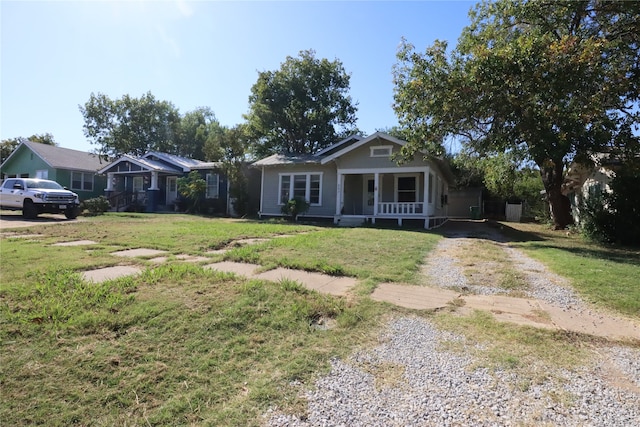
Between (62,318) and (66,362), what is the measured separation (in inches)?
35.0

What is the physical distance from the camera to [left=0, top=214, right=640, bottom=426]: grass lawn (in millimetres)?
2246

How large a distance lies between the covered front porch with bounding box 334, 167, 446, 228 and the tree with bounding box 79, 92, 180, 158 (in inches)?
1118

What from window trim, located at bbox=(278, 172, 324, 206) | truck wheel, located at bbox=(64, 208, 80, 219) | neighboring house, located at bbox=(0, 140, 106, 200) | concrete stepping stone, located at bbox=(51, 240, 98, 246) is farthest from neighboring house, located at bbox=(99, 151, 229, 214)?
concrete stepping stone, located at bbox=(51, 240, 98, 246)

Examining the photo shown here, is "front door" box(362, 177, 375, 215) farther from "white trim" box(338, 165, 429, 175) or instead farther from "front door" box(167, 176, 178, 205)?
"front door" box(167, 176, 178, 205)

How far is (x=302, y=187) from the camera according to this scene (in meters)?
19.1

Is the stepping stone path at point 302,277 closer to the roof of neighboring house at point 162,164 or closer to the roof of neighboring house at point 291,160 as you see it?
the roof of neighboring house at point 291,160

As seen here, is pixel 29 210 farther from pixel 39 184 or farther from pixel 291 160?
pixel 291 160

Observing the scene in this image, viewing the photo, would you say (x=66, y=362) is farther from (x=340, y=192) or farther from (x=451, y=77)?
(x=340, y=192)

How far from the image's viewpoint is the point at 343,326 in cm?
→ 343

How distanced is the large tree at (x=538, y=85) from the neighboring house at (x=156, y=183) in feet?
45.8

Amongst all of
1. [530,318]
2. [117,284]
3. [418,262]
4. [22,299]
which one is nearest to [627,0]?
[418,262]

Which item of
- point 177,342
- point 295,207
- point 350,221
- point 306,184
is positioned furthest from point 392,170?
point 177,342

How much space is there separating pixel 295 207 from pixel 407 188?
580cm

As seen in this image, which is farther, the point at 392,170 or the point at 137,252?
the point at 392,170
